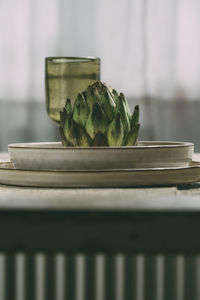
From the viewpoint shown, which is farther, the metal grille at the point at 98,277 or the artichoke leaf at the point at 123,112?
the metal grille at the point at 98,277

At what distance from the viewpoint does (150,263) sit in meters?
1.79

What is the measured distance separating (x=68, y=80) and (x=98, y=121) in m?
0.31

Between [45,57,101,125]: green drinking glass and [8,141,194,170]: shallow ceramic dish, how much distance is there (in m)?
0.30

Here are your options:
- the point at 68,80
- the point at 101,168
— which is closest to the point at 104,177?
the point at 101,168

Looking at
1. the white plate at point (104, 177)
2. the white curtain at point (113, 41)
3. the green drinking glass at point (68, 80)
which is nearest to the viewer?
the white plate at point (104, 177)

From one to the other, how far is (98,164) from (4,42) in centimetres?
169

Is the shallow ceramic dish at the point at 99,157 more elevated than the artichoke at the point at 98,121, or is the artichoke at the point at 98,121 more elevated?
the artichoke at the point at 98,121

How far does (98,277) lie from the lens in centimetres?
178

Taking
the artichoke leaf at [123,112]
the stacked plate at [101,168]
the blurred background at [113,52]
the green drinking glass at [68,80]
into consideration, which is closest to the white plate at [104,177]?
the stacked plate at [101,168]

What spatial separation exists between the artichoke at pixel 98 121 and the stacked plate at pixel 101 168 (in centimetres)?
5

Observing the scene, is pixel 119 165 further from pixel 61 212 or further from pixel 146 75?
pixel 146 75

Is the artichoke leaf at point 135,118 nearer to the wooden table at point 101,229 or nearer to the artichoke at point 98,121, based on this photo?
the artichoke at point 98,121

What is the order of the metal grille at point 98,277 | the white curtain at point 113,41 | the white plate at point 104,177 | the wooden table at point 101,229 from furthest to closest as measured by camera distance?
1. the white curtain at point 113,41
2. the metal grille at point 98,277
3. the white plate at point 104,177
4. the wooden table at point 101,229

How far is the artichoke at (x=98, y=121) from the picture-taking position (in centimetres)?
63
